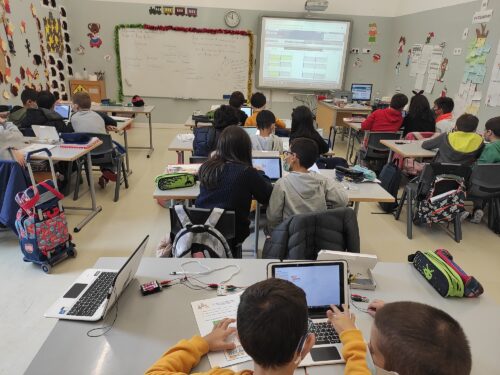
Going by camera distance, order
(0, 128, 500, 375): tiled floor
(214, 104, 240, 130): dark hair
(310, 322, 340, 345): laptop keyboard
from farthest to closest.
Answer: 1. (214, 104, 240, 130): dark hair
2. (0, 128, 500, 375): tiled floor
3. (310, 322, 340, 345): laptop keyboard

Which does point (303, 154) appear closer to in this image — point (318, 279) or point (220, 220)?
point (220, 220)

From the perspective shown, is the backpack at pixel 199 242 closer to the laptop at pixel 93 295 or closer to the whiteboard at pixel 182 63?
the laptop at pixel 93 295

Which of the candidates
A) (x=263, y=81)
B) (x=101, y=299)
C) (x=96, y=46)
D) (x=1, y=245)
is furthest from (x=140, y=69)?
(x=101, y=299)

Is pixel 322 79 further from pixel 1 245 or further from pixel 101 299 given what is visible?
pixel 101 299

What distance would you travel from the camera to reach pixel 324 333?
3.97ft

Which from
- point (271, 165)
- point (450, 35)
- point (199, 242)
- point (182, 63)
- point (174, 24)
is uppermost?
point (174, 24)

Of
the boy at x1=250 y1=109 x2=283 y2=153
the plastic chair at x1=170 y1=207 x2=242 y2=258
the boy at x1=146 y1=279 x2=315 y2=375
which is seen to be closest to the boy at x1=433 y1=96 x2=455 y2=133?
the boy at x1=250 y1=109 x2=283 y2=153

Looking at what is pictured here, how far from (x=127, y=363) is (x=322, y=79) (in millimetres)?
7052

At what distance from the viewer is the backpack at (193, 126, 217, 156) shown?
3293 millimetres

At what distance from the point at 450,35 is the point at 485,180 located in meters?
2.83

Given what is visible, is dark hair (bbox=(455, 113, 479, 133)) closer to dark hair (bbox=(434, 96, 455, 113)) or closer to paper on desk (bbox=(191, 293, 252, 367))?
dark hair (bbox=(434, 96, 455, 113))

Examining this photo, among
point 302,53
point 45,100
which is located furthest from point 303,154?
point 302,53

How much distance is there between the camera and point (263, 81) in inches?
286

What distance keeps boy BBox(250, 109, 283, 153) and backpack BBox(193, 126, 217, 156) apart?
1.27ft
